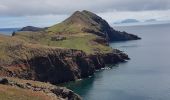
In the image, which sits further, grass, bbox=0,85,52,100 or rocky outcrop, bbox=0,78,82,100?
rocky outcrop, bbox=0,78,82,100

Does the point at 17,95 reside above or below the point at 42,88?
above

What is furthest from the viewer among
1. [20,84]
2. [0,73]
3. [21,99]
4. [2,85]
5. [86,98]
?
[0,73]

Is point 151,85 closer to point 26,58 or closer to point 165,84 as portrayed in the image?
point 165,84

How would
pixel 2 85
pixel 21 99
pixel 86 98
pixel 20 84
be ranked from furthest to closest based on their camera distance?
pixel 86 98
pixel 20 84
pixel 2 85
pixel 21 99

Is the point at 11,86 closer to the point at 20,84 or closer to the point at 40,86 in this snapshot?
the point at 20,84

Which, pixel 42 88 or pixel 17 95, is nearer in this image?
pixel 17 95

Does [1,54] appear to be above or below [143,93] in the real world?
above

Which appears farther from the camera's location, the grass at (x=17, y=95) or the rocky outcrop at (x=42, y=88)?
the rocky outcrop at (x=42, y=88)

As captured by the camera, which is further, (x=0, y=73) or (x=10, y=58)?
(x=10, y=58)

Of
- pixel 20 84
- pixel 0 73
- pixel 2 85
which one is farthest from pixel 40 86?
pixel 0 73

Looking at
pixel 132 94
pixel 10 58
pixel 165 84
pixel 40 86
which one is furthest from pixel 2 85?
pixel 165 84
